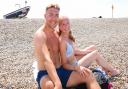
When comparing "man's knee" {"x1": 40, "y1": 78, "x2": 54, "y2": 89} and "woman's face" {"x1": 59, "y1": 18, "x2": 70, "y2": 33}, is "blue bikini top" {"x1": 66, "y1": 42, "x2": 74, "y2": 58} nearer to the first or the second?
"woman's face" {"x1": 59, "y1": 18, "x2": 70, "y2": 33}

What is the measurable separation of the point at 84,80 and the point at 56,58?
0.69 meters

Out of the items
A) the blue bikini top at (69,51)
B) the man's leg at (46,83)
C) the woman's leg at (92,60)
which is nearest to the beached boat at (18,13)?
the woman's leg at (92,60)

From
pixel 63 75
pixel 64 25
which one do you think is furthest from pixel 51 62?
pixel 64 25

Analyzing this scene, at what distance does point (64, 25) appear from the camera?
7430mm

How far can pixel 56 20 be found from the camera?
712 centimetres

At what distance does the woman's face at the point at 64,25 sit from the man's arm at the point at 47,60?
1.81ft

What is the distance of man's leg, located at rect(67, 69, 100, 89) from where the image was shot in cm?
700

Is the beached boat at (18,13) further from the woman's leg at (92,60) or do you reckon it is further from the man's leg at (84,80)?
the man's leg at (84,80)

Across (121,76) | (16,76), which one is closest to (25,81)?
(16,76)

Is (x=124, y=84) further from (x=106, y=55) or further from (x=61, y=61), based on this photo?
(x=106, y=55)

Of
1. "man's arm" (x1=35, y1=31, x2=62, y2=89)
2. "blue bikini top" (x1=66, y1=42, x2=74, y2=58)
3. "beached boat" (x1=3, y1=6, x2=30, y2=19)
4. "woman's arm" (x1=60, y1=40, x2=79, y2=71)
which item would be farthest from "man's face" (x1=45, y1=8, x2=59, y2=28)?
"beached boat" (x1=3, y1=6, x2=30, y2=19)

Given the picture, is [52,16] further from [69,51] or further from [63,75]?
[63,75]

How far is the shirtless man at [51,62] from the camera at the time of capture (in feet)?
22.4

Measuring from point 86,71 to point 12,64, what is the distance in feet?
22.0
